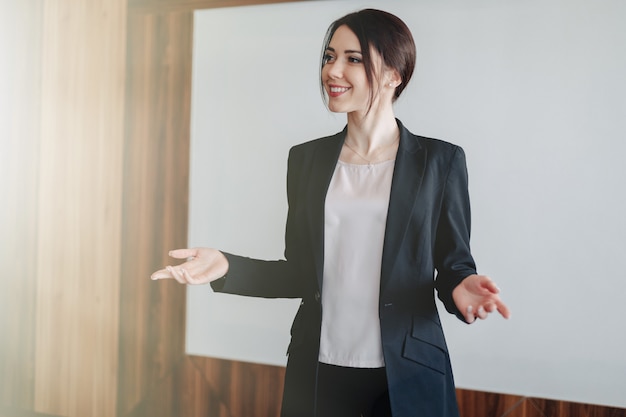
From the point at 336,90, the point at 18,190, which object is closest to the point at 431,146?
the point at 336,90

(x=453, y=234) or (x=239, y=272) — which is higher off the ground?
(x=453, y=234)

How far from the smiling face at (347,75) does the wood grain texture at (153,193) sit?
575 mm

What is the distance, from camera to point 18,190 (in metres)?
1.72

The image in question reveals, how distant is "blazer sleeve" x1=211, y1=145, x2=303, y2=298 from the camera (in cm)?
106

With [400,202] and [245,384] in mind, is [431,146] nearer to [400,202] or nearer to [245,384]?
[400,202]

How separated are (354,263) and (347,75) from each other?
0.37m

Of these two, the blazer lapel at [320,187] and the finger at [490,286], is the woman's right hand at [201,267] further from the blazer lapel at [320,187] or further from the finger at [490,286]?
the finger at [490,286]

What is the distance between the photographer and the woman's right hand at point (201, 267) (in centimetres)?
102

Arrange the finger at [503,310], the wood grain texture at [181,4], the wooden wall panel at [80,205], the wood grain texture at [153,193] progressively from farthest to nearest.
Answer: the wooden wall panel at [80,205] < the wood grain texture at [153,193] < the wood grain texture at [181,4] < the finger at [503,310]

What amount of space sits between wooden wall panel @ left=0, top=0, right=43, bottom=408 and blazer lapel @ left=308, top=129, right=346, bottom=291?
1093mm

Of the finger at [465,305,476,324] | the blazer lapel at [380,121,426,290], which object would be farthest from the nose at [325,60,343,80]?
the finger at [465,305,476,324]

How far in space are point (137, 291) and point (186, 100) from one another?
1.97 feet

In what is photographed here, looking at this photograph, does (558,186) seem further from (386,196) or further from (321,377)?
(321,377)

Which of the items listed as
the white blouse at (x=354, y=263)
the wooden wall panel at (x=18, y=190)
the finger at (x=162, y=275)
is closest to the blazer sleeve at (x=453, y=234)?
the white blouse at (x=354, y=263)
